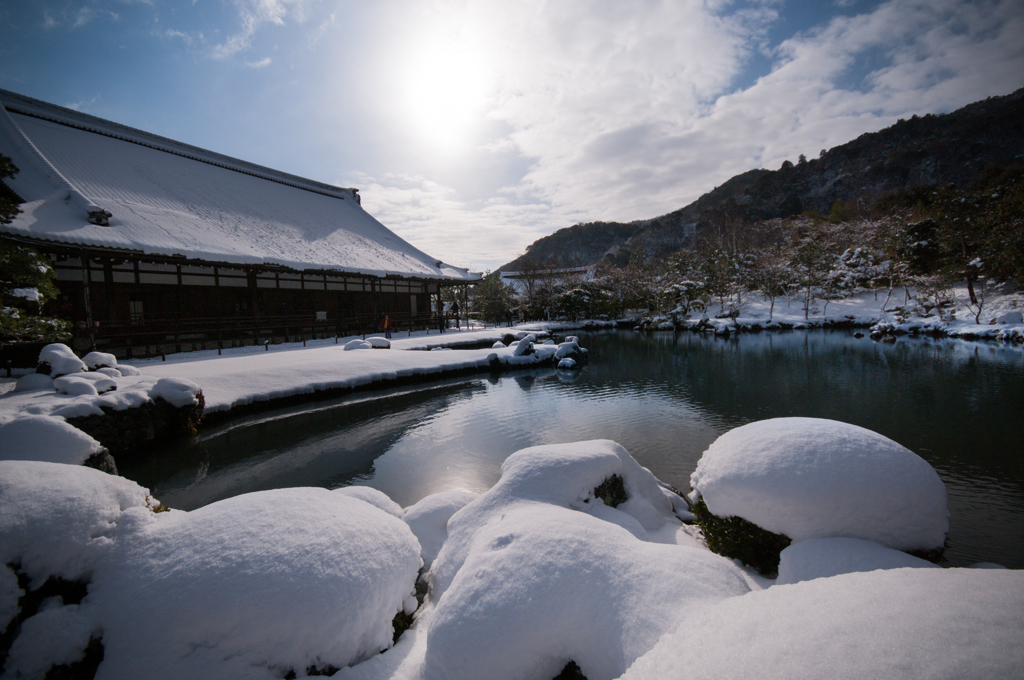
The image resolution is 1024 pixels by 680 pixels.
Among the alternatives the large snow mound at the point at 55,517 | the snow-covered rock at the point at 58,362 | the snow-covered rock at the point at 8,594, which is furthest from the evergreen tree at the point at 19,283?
the snow-covered rock at the point at 8,594

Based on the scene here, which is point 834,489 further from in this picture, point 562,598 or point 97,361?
point 97,361

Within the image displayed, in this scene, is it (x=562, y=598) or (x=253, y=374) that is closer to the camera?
(x=562, y=598)

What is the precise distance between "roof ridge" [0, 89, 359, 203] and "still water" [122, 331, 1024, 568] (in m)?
18.4

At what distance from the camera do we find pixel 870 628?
1.37m

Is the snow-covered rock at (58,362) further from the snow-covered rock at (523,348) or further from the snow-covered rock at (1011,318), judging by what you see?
the snow-covered rock at (1011,318)

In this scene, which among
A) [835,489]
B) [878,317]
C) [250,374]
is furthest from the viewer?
[878,317]

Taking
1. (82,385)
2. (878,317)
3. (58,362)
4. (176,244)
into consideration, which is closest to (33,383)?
(58,362)

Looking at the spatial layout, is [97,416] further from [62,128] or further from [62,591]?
[62,128]

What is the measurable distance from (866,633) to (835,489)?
1940 mm

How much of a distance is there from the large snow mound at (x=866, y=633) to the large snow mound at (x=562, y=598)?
42 cm

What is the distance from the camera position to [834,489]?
2922 mm

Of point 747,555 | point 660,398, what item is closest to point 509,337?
point 660,398

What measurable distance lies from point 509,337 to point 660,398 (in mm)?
11725

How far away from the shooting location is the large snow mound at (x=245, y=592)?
6.78 ft
